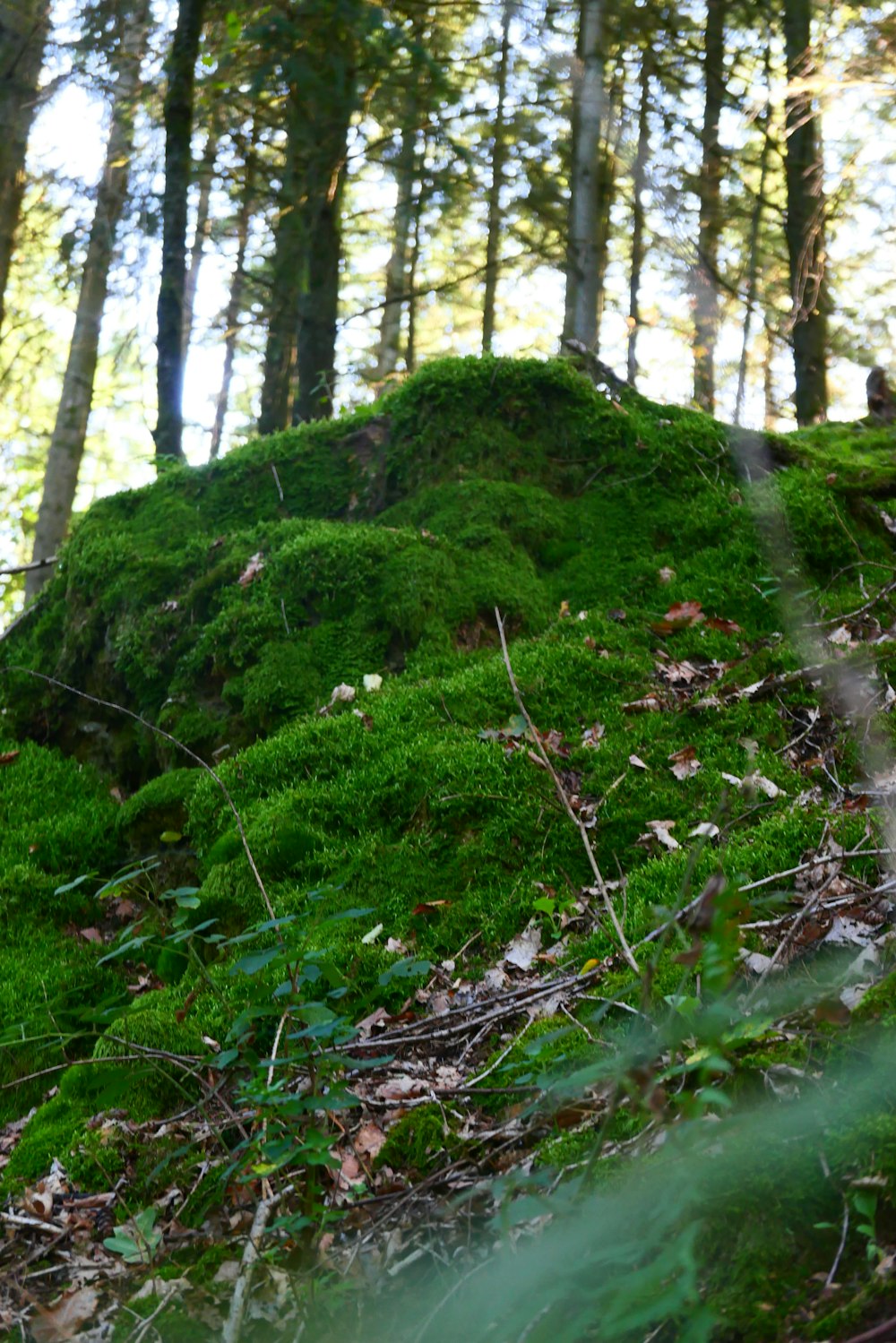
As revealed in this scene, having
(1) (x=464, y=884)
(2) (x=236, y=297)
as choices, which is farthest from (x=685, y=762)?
(2) (x=236, y=297)

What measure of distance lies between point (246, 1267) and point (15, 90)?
12.0m

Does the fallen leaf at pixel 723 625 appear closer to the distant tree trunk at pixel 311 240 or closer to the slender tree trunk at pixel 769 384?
the distant tree trunk at pixel 311 240

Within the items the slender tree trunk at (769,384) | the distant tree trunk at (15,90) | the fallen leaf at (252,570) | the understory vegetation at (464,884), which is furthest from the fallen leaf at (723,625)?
the distant tree trunk at (15,90)

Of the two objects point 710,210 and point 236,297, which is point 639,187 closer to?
point 710,210

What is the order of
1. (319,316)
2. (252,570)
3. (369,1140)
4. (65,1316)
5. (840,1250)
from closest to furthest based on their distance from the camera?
1. (840,1250)
2. (65,1316)
3. (369,1140)
4. (252,570)
5. (319,316)

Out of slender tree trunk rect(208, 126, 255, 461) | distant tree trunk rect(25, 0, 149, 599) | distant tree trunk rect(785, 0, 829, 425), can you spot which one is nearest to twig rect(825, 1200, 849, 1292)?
slender tree trunk rect(208, 126, 255, 461)

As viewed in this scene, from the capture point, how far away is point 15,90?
→ 10219mm

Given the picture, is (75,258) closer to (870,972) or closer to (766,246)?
(766,246)

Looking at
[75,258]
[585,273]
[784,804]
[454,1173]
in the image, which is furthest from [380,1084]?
[75,258]

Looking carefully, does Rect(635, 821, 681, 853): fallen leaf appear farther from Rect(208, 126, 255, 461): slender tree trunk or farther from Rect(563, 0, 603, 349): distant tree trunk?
Rect(563, 0, 603, 349): distant tree trunk

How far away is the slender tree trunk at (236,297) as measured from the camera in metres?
9.44

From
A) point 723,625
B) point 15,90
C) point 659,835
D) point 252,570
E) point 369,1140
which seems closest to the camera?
point 369,1140

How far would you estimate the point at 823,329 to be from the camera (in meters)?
10.6

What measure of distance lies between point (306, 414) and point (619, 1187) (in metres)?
8.74
